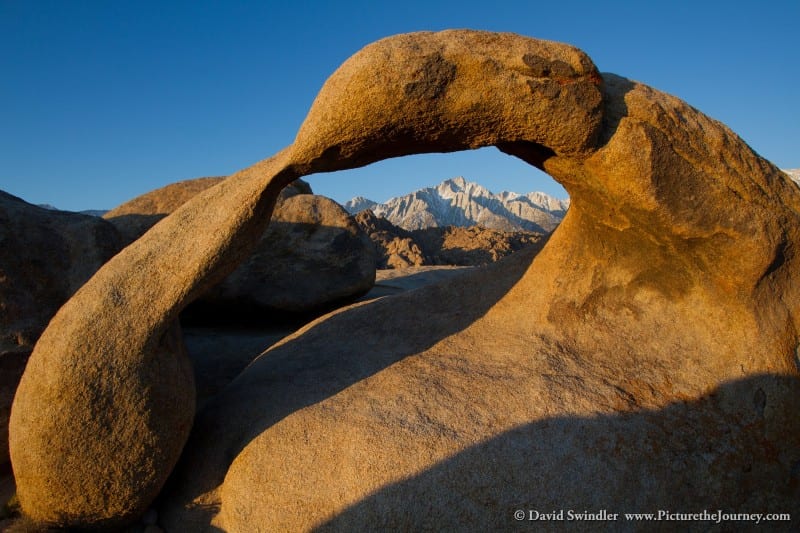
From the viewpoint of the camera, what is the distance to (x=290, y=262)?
13.4 feet

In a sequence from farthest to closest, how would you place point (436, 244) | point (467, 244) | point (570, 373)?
point (436, 244) → point (467, 244) → point (570, 373)

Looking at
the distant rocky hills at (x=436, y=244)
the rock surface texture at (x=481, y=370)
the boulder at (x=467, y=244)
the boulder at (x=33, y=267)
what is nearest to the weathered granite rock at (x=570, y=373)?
the rock surface texture at (x=481, y=370)

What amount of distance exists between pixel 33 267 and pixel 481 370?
2133mm

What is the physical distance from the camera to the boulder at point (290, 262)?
3969 millimetres

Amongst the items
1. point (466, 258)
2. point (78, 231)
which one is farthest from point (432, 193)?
point (78, 231)

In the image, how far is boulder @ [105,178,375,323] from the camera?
3.97 meters

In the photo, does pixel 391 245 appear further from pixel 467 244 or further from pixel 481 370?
pixel 481 370

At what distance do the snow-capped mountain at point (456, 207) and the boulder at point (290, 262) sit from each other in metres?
34.4

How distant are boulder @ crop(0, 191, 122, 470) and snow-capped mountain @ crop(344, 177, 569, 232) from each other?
3602 cm

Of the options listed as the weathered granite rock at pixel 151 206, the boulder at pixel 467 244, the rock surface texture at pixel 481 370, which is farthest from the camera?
the boulder at pixel 467 244
